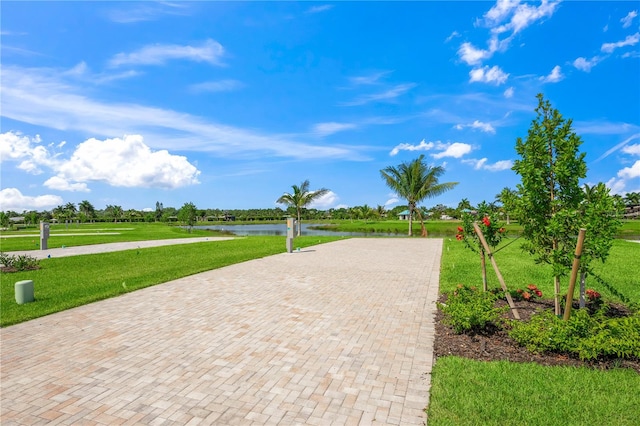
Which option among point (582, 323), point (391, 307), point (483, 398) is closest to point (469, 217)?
point (391, 307)

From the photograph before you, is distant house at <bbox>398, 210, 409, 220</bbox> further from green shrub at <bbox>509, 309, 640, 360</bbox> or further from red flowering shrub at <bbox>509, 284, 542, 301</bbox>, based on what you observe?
green shrub at <bbox>509, 309, 640, 360</bbox>

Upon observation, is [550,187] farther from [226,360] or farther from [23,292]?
[23,292]

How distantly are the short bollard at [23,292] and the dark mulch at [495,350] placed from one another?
26.6ft

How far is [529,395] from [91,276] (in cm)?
1101

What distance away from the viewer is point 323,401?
3428 millimetres

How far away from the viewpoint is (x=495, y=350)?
462 cm

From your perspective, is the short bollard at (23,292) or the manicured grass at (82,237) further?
the manicured grass at (82,237)

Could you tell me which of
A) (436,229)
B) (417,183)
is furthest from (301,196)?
(436,229)

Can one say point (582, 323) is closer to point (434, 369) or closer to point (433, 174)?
point (434, 369)

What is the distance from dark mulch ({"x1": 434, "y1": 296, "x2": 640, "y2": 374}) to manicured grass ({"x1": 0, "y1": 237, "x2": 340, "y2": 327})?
7.03 m

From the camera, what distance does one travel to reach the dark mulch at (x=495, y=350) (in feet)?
13.7

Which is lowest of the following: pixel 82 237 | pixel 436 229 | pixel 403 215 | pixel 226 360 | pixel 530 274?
pixel 226 360

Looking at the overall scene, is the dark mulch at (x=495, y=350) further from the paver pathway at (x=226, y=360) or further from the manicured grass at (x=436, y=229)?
the manicured grass at (x=436, y=229)

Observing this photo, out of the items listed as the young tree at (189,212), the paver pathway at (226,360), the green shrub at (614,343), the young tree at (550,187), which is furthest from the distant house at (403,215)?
the green shrub at (614,343)
